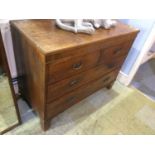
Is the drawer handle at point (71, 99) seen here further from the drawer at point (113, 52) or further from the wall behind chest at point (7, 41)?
the wall behind chest at point (7, 41)

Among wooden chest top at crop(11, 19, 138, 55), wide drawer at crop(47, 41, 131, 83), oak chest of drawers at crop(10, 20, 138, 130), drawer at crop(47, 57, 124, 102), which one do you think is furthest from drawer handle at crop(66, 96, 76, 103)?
wooden chest top at crop(11, 19, 138, 55)

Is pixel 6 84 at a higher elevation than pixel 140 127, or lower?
higher

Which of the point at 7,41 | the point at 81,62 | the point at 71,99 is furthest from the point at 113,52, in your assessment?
the point at 7,41

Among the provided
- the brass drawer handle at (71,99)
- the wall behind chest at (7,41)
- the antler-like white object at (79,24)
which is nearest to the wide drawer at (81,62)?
the antler-like white object at (79,24)

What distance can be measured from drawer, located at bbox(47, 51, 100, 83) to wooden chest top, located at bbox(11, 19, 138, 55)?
0.10 m

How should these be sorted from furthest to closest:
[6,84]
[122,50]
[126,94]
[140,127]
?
[126,94], [140,127], [122,50], [6,84]

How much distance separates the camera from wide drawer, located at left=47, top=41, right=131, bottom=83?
0.92 metres

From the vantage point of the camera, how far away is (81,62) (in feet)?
3.43

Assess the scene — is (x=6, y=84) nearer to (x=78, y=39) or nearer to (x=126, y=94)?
(x=78, y=39)

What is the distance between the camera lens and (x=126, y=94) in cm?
188

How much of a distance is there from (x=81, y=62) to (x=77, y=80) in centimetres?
18

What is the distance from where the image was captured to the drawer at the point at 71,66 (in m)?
0.91
